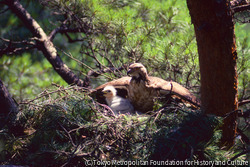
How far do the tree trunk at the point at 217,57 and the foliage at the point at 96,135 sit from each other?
0.13 metres

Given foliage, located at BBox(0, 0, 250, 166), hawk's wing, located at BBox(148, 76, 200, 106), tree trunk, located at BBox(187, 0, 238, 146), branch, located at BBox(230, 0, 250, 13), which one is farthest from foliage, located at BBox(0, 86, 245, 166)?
branch, located at BBox(230, 0, 250, 13)

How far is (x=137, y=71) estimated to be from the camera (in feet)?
6.88

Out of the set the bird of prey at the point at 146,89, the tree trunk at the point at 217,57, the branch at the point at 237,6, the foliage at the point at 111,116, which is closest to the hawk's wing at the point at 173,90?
the bird of prey at the point at 146,89

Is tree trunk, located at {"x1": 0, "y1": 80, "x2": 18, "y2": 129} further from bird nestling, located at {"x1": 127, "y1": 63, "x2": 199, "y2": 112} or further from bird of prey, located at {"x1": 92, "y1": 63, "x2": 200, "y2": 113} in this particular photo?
bird nestling, located at {"x1": 127, "y1": 63, "x2": 199, "y2": 112}

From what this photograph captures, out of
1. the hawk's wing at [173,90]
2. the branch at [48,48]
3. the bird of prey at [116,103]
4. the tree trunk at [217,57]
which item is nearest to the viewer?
the tree trunk at [217,57]

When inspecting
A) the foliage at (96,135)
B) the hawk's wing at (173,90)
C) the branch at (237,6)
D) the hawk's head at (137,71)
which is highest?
the branch at (237,6)

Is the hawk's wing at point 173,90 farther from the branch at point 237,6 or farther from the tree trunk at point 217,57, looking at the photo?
the branch at point 237,6

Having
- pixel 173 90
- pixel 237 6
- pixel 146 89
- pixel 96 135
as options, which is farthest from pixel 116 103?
pixel 237 6

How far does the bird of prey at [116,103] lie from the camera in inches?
88.9

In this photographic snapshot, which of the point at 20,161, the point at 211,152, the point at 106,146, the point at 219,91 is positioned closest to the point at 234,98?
the point at 219,91

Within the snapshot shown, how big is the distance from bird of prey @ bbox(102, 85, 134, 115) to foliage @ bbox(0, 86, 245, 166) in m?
0.47

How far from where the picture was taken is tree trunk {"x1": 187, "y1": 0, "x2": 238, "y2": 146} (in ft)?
4.05

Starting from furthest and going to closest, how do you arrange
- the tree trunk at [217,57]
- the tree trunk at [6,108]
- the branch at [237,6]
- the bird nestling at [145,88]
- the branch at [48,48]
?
the branch at [48,48] < the bird nestling at [145,88] < the tree trunk at [6,108] < the branch at [237,6] < the tree trunk at [217,57]

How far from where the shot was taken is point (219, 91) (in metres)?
1.38
